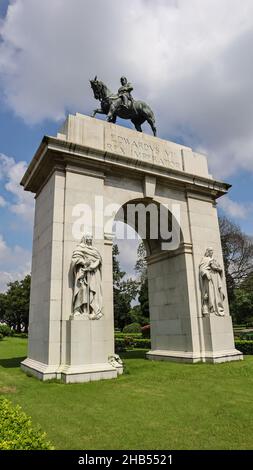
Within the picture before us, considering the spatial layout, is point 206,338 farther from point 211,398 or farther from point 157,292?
point 211,398

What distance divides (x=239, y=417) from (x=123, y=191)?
872 cm

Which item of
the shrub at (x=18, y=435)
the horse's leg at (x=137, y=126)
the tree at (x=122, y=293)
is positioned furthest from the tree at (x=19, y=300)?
the shrub at (x=18, y=435)

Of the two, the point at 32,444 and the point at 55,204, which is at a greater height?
the point at 55,204

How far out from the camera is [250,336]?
80.0 feet

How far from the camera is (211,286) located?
42.3 feet

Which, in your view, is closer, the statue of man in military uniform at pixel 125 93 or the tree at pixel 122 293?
the statue of man in military uniform at pixel 125 93

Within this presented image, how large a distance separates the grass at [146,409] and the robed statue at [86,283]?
203 cm

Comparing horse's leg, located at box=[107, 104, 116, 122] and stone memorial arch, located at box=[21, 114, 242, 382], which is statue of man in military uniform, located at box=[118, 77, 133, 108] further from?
stone memorial arch, located at box=[21, 114, 242, 382]

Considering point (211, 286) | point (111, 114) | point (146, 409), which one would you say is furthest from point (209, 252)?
point (146, 409)

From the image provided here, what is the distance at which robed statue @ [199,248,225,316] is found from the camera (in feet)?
41.8

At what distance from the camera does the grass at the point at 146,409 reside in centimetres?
488

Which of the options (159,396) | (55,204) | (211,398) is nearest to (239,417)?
(211,398)

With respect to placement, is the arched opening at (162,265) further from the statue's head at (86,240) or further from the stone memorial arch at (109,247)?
the statue's head at (86,240)

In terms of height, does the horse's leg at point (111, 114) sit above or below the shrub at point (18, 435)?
above
